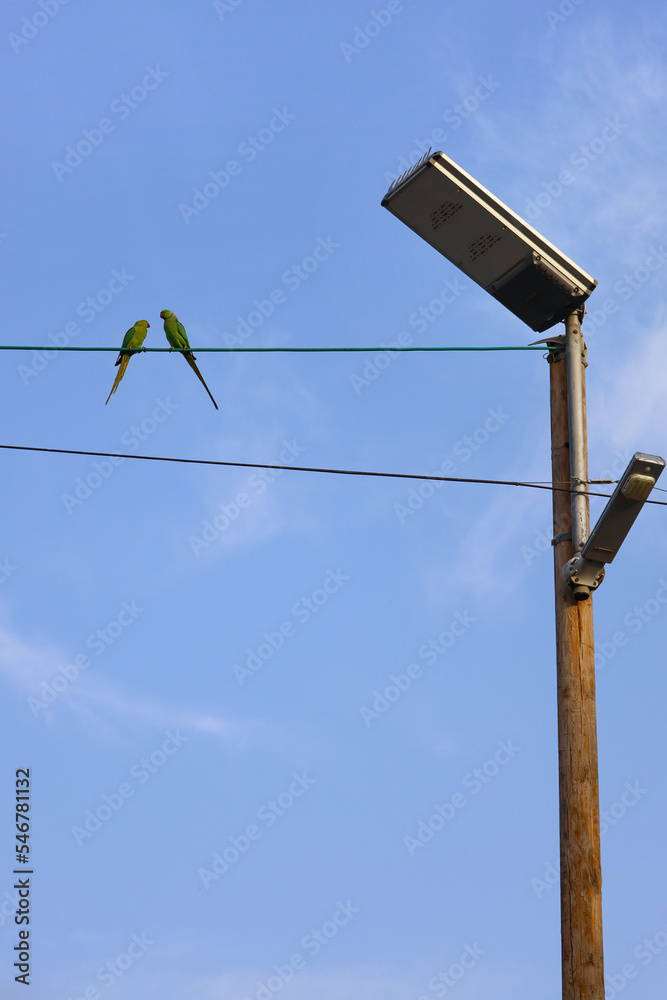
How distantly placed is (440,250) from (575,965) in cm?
353

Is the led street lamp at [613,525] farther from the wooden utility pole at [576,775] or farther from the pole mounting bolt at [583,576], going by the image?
the wooden utility pole at [576,775]

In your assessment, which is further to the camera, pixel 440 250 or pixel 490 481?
pixel 490 481

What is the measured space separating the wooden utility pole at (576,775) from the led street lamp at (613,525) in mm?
105

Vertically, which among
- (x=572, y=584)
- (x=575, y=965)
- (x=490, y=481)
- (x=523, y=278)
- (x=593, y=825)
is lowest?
(x=575, y=965)

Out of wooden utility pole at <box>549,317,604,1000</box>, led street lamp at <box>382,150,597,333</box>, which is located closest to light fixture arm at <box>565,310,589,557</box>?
wooden utility pole at <box>549,317,604,1000</box>

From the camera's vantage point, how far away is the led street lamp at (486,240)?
224 inches

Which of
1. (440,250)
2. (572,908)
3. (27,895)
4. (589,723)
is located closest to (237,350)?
(440,250)

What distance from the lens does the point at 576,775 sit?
505 centimetres

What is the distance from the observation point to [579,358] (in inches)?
233

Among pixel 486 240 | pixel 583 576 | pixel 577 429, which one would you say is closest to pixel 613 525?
pixel 583 576

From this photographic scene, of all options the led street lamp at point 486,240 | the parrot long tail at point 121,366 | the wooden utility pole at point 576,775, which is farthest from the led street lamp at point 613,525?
the parrot long tail at point 121,366

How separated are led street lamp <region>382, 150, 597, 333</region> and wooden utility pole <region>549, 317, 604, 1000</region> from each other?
28.3 inches

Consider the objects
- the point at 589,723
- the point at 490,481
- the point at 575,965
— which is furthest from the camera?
the point at 490,481

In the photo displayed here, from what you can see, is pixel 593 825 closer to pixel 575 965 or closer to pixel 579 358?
pixel 575 965
